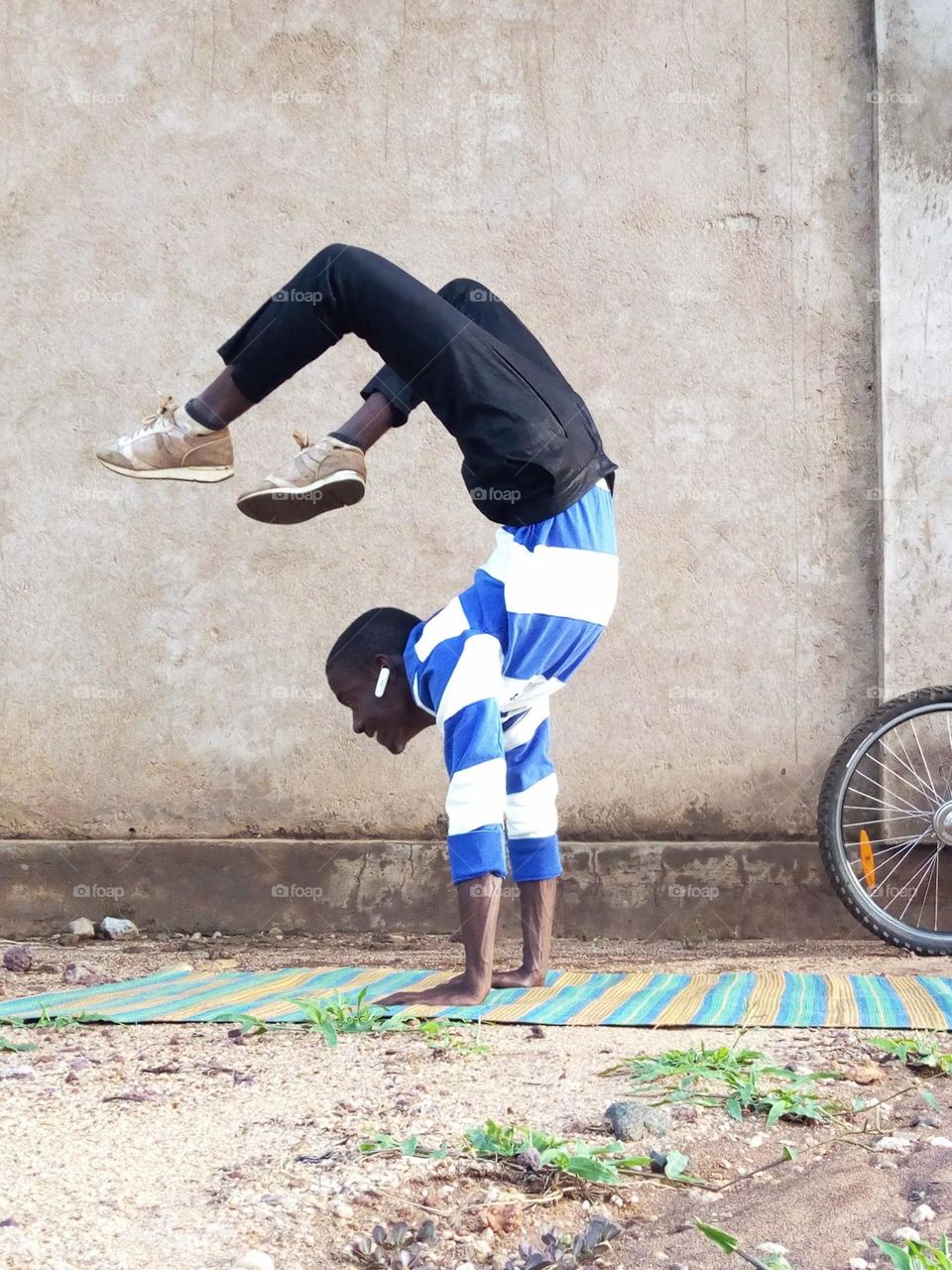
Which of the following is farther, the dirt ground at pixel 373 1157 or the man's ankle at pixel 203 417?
the man's ankle at pixel 203 417

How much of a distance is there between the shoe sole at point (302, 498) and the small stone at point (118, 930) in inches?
91.1

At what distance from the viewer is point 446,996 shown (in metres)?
3.03

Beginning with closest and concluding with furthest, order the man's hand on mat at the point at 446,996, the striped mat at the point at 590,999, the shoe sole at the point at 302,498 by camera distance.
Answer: the striped mat at the point at 590,999 < the man's hand on mat at the point at 446,996 < the shoe sole at the point at 302,498

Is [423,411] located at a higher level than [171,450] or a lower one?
higher

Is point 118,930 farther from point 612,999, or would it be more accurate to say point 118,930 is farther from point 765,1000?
point 765,1000

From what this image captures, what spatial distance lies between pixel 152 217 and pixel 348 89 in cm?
95

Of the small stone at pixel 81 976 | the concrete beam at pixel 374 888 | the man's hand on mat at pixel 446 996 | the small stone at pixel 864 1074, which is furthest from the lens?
the concrete beam at pixel 374 888

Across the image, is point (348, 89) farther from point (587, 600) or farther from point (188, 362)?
point (587, 600)

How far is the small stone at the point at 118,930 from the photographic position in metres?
4.84

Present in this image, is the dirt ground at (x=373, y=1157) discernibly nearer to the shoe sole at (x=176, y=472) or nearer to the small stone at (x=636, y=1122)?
the small stone at (x=636, y=1122)

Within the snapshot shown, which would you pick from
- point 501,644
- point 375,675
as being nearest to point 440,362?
point 501,644

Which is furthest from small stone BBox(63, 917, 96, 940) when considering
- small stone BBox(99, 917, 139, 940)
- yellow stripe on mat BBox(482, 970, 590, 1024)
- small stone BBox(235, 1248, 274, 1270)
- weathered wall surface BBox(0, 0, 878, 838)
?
small stone BBox(235, 1248, 274, 1270)

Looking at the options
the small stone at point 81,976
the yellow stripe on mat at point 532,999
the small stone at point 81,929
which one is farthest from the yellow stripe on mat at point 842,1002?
the small stone at point 81,929

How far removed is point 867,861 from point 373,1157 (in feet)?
10.5
